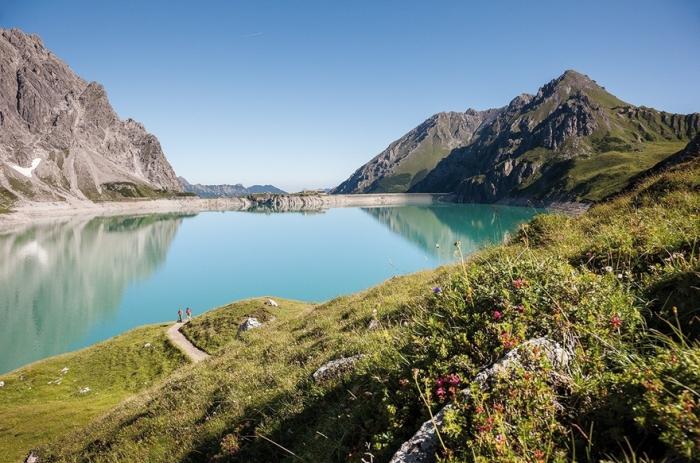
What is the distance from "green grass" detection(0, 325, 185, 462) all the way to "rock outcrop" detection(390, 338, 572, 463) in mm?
26923

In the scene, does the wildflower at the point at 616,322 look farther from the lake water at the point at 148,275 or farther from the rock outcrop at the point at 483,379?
the lake water at the point at 148,275

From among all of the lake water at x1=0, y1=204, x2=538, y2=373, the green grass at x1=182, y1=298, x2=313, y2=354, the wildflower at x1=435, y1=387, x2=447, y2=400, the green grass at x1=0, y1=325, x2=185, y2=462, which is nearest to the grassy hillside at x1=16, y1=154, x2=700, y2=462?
the wildflower at x1=435, y1=387, x2=447, y2=400

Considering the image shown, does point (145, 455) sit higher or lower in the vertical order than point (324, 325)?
lower

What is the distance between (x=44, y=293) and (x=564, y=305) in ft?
405

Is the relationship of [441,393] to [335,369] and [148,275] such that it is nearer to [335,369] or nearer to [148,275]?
[335,369]

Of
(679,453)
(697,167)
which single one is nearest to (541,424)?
(679,453)

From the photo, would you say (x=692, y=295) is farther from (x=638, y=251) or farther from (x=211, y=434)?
(x=211, y=434)

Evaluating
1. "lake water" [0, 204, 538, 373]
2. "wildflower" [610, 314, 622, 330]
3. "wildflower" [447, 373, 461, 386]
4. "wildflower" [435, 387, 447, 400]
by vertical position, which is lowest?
"lake water" [0, 204, 538, 373]

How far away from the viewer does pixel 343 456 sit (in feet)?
16.7

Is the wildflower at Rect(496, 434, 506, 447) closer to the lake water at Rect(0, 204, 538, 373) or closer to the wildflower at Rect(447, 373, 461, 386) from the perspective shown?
the wildflower at Rect(447, 373, 461, 386)

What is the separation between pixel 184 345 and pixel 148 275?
89.5 metres

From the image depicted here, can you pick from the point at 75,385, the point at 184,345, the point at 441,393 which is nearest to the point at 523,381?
the point at 441,393

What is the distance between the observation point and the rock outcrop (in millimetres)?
4062

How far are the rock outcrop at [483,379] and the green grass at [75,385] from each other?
2692cm
